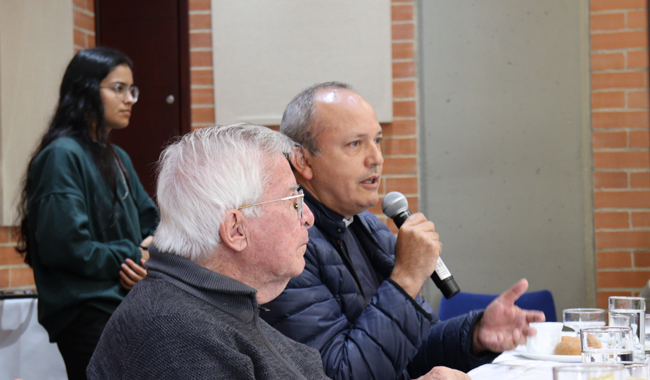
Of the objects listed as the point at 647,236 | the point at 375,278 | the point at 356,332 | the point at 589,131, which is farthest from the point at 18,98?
the point at 647,236

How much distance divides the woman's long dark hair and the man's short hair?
34.7 inches

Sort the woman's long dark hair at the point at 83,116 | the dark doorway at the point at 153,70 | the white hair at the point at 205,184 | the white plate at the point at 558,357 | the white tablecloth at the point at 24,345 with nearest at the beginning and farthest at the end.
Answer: the white hair at the point at 205,184
the white plate at the point at 558,357
the woman's long dark hair at the point at 83,116
the white tablecloth at the point at 24,345
the dark doorway at the point at 153,70

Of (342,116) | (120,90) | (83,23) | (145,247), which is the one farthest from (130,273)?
(83,23)

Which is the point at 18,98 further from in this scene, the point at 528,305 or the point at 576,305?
the point at 576,305

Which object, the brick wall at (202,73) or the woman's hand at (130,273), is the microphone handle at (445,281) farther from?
the brick wall at (202,73)

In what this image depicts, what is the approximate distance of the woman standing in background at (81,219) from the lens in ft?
6.96

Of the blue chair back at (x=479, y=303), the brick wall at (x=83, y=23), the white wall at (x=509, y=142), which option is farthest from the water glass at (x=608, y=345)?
the brick wall at (x=83, y=23)

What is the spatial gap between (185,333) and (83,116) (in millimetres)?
1610

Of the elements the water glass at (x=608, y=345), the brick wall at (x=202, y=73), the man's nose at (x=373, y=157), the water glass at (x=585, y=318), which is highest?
the brick wall at (x=202, y=73)

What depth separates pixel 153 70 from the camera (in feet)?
11.4

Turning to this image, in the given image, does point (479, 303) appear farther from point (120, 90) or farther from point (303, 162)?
point (120, 90)

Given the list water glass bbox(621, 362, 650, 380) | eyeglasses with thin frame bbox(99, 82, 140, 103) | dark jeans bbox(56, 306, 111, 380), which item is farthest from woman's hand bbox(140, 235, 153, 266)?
water glass bbox(621, 362, 650, 380)

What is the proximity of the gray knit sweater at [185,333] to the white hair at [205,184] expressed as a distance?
1.7 inches

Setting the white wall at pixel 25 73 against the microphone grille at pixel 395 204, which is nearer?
the microphone grille at pixel 395 204
